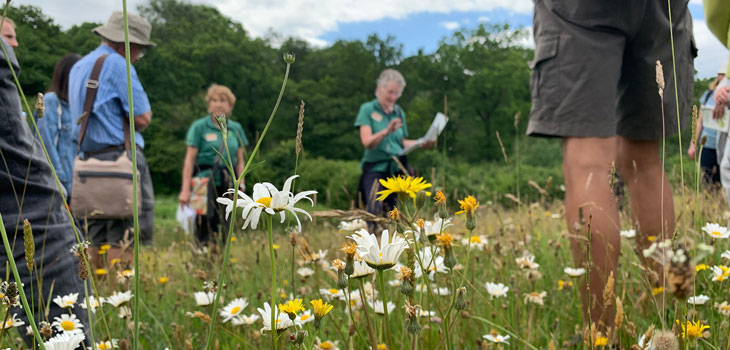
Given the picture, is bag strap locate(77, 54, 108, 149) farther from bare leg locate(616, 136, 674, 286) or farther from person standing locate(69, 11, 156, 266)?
bare leg locate(616, 136, 674, 286)

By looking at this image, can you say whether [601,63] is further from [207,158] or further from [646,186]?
[207,158]

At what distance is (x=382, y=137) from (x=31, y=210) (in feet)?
12.2

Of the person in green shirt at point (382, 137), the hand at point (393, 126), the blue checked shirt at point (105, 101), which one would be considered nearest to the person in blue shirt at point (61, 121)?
the blue checked shirt at point (105, 101)

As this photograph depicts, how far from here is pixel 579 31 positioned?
1.82 metres

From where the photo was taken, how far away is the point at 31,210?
154 cm

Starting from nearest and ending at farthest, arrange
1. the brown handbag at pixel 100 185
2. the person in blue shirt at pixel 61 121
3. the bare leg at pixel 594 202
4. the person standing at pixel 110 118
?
the bare leg at pixel 594 202
the brown handbag at pixel 100 185
the person standing at pixel 110 118
the person in blue shirt at pixel 61 121

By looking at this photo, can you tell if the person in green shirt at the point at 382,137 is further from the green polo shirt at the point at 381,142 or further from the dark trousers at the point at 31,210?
the dark trousers at the point at 31,210

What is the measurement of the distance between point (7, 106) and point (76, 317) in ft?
1.88

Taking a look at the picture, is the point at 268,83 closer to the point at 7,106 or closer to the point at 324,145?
the point at 324,145

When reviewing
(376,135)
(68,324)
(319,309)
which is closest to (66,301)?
(68,324)

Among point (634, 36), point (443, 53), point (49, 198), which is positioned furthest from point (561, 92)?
point (443, 53)

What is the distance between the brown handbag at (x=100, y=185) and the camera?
3037mm

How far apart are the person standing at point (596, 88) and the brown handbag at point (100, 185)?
2139mm

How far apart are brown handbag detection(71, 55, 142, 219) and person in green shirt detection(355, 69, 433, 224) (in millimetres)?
2327
